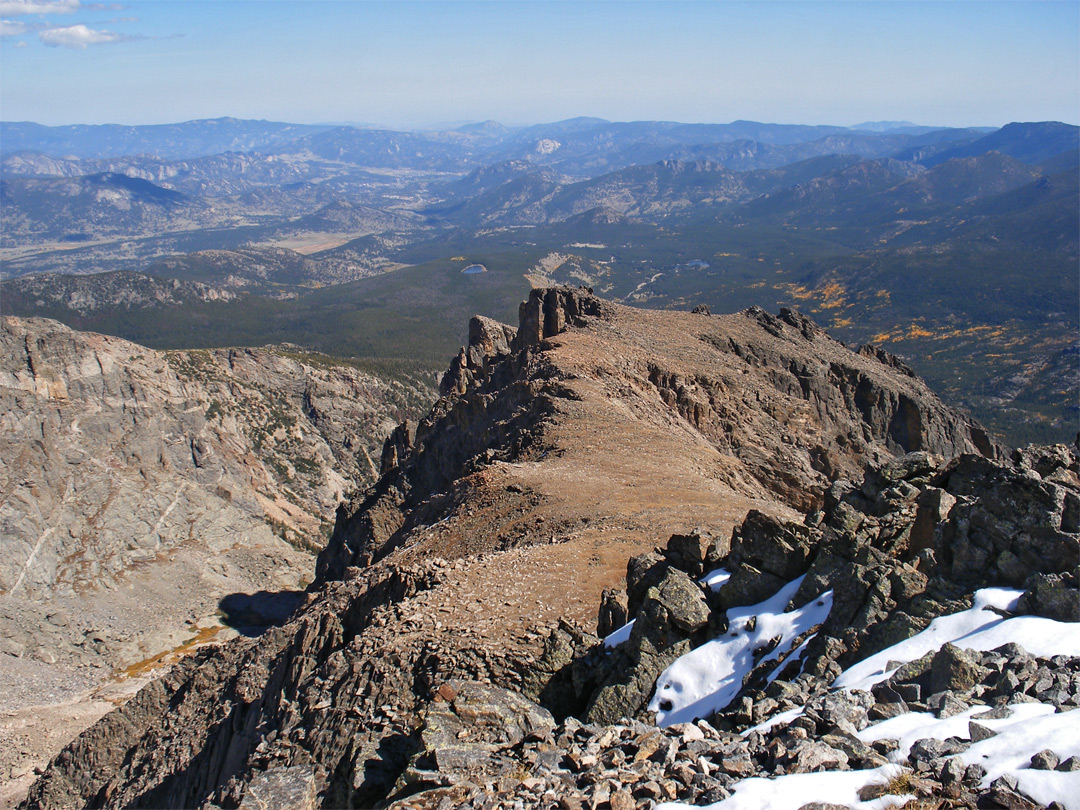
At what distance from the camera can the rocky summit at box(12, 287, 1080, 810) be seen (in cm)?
1316

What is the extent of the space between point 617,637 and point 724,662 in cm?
370

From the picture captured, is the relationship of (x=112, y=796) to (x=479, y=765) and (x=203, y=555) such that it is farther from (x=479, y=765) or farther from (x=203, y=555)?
(x=203, y=555)

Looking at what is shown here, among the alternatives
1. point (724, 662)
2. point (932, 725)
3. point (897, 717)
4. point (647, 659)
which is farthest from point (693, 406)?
point (932, 725)

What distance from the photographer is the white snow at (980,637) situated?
→ 14.6 m

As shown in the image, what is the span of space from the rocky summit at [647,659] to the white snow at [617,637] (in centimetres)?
30

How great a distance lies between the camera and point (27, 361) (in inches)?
4082

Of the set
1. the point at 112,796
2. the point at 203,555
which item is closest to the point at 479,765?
the point at 112,796

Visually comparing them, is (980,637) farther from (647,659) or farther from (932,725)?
(647,659)

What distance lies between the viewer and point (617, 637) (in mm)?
21266

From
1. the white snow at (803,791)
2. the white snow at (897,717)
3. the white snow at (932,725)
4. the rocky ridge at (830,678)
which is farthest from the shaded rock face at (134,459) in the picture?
the white snow at (932,725)

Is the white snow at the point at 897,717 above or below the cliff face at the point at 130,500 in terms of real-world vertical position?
above

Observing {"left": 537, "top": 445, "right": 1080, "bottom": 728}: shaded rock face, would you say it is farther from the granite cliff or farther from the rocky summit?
the granite cliff

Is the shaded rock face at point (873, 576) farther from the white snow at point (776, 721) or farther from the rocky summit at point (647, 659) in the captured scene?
the white snow at point (776, 721)

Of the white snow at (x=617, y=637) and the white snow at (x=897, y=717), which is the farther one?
the white snow at (x=617, y=637)
